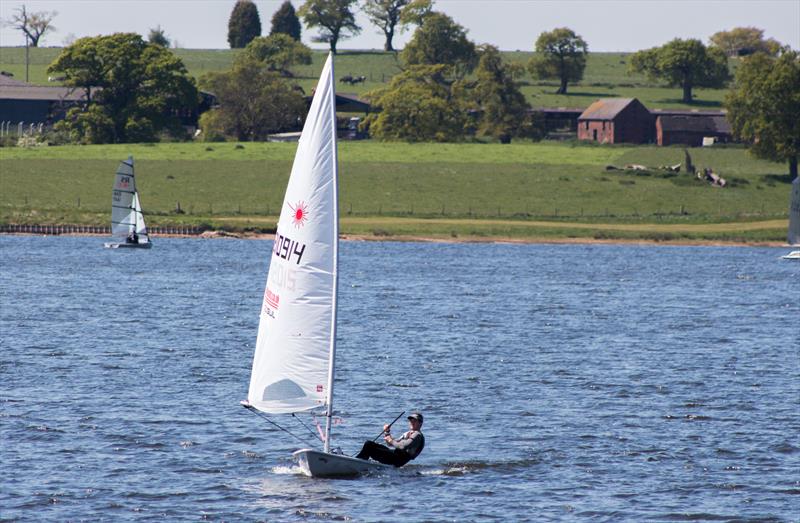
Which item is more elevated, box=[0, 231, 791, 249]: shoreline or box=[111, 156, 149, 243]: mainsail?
box=[111, 156, 149, 243]: mainsail

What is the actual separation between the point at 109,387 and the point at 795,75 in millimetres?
136950

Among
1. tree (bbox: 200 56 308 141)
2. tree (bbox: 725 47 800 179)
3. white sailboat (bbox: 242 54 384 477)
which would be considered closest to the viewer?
white sailboat (bbox: 242 54 384 477)

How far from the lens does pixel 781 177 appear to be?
164 meters

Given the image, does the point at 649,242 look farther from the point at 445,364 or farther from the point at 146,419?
the point at 146,419

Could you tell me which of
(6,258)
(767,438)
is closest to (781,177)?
(6,258)

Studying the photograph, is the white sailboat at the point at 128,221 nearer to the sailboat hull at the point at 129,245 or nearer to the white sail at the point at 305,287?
the sailboat hull at the point at 129,245

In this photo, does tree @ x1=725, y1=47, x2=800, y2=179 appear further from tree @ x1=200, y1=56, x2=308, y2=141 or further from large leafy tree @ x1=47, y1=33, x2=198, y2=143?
large leafy tree @ x1=47, y1=33, x2=198, y2=143

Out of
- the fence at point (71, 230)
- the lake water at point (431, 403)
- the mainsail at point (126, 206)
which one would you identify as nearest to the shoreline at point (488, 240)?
the fence at point (71, 230)

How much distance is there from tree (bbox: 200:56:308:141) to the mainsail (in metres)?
74.9

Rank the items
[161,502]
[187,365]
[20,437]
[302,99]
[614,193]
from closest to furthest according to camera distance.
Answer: [161,502]
[20,437]
[187,365]
[614,193]
[302,99]

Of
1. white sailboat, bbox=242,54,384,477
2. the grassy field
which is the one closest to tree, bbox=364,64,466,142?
the grassy field

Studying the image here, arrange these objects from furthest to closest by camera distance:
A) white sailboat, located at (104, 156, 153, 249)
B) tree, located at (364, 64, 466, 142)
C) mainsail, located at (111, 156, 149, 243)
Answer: tree, located at (364, 64, 466, 142) → white sailboat, located at (104, 156, 153, 249) → mainsail, located at (111, 156, 149, 243)

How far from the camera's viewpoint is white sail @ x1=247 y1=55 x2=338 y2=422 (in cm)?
3062

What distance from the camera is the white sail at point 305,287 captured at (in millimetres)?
30625
